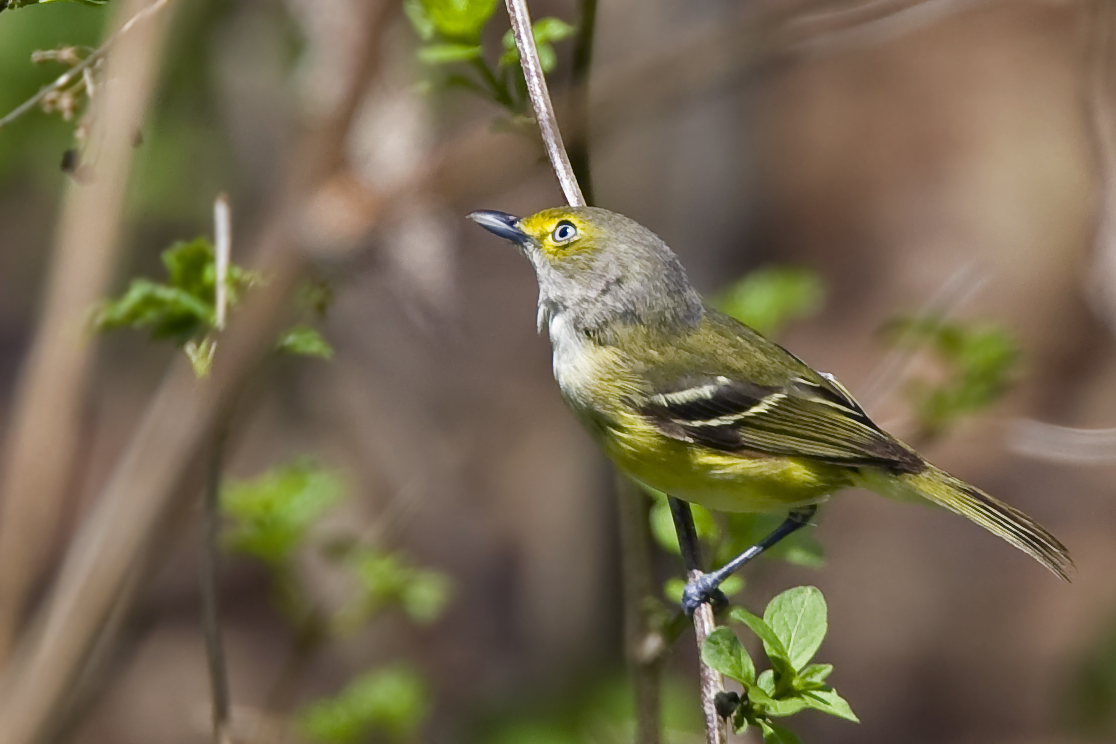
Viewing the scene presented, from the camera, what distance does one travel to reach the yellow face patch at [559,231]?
2917 mm

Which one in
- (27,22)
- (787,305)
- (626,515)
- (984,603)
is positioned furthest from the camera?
(984,603)

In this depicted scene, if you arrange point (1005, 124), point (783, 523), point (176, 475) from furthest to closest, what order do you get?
point (1005, 124) < point (783, 523) < point (176, 475)

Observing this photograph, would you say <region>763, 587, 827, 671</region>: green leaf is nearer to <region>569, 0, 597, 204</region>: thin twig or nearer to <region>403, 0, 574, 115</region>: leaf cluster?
<region>569, 0, 597, 204</region>: thin twig

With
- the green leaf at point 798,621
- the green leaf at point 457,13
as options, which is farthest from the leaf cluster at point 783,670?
the green leaf at point 457,13

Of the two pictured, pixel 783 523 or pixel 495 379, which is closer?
pixel 783 523

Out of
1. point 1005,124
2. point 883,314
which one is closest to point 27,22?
point 883,314

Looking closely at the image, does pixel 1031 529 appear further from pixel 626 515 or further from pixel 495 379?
pixel 495 379

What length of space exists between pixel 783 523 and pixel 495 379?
4.89 metres

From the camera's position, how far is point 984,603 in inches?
265

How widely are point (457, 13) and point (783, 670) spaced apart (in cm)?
143

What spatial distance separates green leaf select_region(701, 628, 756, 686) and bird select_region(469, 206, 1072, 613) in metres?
0.68

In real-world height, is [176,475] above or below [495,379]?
above

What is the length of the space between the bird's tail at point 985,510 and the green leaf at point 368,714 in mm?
1571

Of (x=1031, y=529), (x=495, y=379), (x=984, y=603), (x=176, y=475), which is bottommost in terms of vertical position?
(x=984, y=603)
